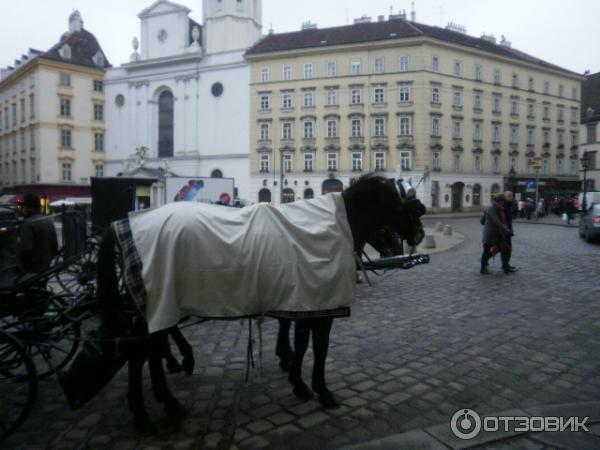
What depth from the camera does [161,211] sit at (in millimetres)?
3746

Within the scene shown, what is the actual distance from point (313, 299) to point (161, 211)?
1.43 m

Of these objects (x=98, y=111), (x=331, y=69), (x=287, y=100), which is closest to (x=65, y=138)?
(x=98, y=111)

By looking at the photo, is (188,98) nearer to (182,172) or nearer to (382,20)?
(182,172)

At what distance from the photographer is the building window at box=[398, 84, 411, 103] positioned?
4519 cm

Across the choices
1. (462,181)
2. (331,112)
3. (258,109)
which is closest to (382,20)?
(331,112)

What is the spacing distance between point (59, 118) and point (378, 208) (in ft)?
193

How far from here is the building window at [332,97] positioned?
155 ft

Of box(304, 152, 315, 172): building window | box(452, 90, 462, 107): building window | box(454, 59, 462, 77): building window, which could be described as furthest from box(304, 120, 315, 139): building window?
box(454, 59, 462, 77): building window

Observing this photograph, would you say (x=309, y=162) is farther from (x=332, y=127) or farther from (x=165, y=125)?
(x=165, y=125)

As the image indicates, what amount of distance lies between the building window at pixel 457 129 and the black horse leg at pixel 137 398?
47231mm

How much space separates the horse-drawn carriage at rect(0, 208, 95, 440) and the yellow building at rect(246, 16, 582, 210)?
39933 millimetres

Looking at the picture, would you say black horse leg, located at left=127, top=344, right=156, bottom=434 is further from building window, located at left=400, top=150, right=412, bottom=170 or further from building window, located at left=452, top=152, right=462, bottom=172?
building window, located at left=452, top=152, right=462, bottom=172

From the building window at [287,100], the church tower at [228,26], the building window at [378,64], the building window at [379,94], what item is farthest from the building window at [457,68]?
the church tower at [228,26]

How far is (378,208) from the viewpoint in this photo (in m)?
4.23
